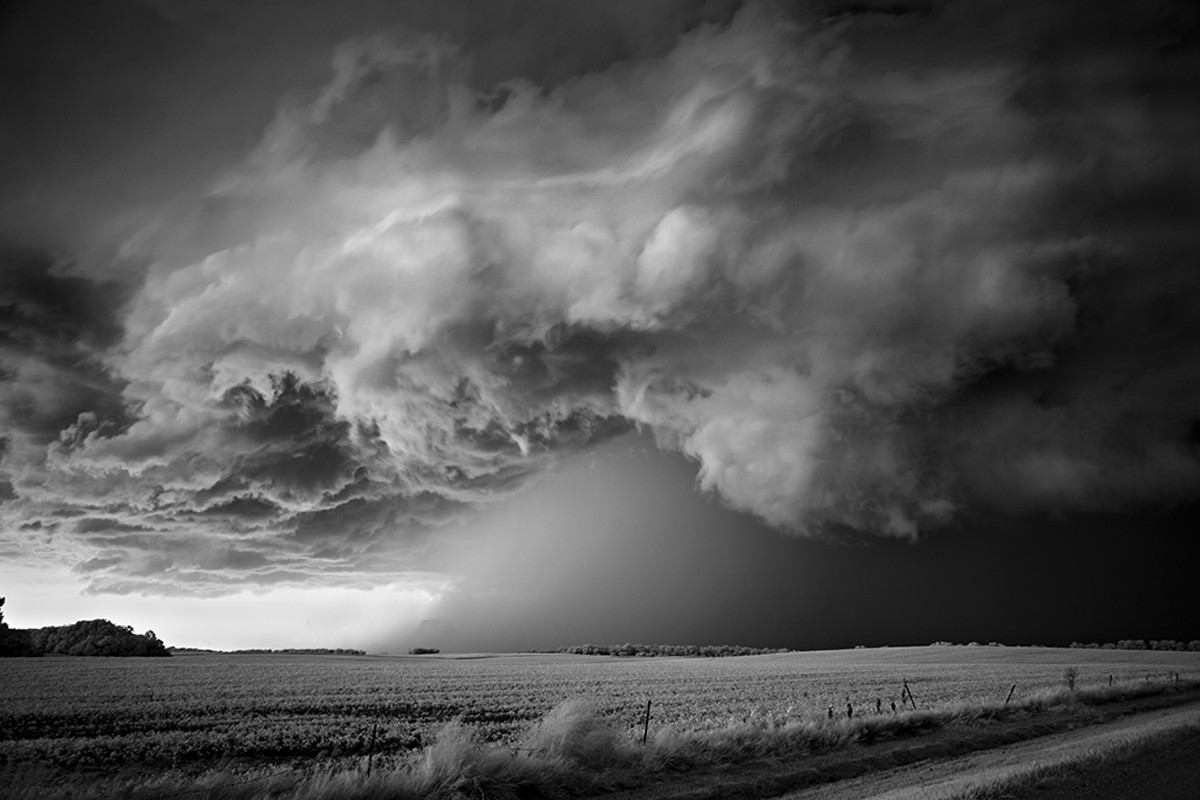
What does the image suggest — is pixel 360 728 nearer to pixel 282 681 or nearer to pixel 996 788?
pixel 996 788

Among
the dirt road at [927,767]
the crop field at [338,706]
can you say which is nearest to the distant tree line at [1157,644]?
the crop field at [338,706]

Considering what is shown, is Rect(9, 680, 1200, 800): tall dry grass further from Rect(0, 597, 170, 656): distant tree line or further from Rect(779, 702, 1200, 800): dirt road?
Rect(0, 597, 170, 656): distant tree line

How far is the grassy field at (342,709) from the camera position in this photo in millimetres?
22828

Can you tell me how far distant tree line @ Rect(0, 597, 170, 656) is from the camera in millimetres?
129625

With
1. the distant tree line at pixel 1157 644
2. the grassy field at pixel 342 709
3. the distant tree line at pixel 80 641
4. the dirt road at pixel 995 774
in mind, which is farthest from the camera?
the distant tree line at pixel 1157 644

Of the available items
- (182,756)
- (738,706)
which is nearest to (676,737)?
(182,756)

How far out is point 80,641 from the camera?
132 meters

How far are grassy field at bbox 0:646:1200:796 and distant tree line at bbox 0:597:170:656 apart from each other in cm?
7633

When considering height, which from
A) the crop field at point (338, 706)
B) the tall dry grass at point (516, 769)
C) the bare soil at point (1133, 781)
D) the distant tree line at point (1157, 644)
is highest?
the tall dry grass at point (516, 769)

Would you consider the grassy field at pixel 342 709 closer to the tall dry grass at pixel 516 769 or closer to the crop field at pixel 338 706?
the crop field at pixel 338 706

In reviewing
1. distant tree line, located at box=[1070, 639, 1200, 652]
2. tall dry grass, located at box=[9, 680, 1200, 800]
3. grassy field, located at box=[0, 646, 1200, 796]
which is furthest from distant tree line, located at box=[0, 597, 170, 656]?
distant tree line, located at box=[1070, 639, 1200, 652]

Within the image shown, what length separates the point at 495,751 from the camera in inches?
587

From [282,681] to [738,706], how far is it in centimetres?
4184

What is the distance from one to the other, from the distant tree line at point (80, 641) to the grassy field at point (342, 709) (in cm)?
7633
